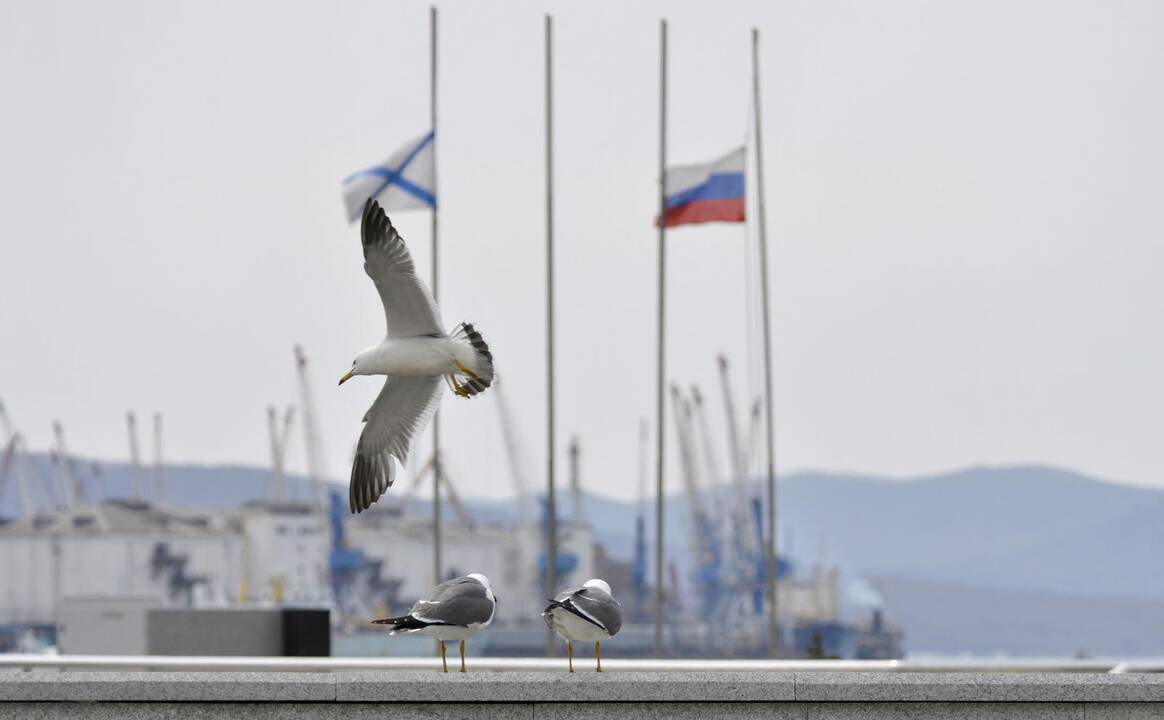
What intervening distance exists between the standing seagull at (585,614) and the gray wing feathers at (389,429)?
338 cm

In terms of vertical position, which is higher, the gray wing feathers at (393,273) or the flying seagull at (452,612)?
the gray wing feathers at (393,273)

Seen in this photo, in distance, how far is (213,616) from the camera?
63.3 ft

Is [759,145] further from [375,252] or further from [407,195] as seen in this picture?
[375,252]

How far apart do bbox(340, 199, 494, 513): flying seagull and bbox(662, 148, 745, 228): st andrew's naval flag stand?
18525 millimetres

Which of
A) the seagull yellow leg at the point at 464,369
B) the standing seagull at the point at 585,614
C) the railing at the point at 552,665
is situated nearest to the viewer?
the standing seagull at the point at 585,614

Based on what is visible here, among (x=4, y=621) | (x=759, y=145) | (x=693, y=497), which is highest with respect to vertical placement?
(x=759, y=145)

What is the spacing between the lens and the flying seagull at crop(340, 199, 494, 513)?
13711mm

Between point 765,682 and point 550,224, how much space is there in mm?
22774

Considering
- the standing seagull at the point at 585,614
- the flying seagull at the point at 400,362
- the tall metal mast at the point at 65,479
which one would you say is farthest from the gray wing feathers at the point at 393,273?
the tall metal mast at the point at 65,479

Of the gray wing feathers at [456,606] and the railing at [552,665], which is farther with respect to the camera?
the railing at [552,665]

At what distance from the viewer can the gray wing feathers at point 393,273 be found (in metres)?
13.7

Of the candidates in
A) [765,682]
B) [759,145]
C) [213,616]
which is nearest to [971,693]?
[765,682]

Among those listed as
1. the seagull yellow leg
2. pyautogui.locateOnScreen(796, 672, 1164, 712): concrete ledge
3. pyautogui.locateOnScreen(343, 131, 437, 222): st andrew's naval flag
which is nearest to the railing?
pyautogui.locateOnScreen(796, 672, 1164, 712): concrete ledge

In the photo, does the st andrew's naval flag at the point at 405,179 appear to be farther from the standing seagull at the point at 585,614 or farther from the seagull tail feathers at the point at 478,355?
the standing seagull at the point at 585,614
